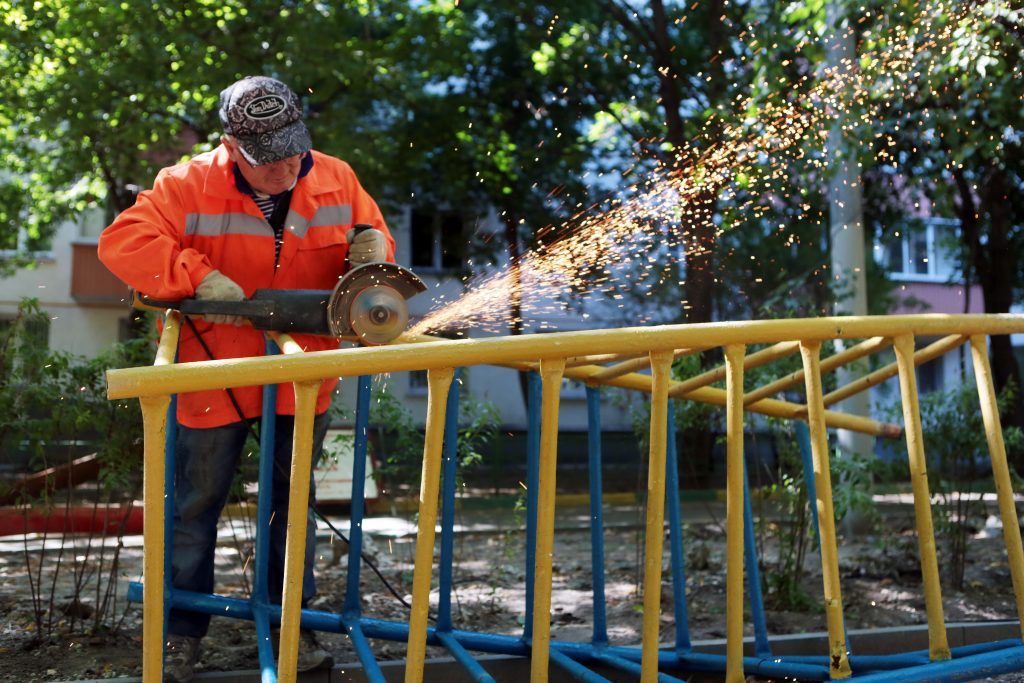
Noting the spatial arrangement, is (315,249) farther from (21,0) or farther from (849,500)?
(21,0)

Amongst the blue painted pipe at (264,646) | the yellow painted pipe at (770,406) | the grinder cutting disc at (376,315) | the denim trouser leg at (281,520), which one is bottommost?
the blue painted pipe at (264,646)

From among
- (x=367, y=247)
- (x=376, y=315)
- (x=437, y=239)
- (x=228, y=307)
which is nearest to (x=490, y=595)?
(x=367, y=247)

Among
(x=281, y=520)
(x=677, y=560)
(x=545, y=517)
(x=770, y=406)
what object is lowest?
(x=677, y=560)

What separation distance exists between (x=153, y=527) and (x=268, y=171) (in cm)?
169

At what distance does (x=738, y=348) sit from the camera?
256 cm

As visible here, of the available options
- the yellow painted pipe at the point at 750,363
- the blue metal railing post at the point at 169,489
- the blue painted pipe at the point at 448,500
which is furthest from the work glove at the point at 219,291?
the yellow painted pipe at the point at 750,363

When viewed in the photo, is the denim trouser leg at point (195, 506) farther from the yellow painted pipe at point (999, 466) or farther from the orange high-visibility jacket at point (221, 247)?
the yellow painted pipe at point (999, 466)

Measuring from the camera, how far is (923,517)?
8.73 feet

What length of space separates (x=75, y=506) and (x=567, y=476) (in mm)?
8052

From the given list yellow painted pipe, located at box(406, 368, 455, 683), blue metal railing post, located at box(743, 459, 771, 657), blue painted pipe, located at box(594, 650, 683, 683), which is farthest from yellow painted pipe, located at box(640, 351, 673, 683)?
blue metal railing post, located at box(743, 459, 771, 657)

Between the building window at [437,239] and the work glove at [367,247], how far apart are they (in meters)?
14.2

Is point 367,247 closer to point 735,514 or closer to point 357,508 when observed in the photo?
point 357,508

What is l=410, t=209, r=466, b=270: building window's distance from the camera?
60.9ft

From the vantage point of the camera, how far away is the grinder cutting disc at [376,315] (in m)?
3.33
